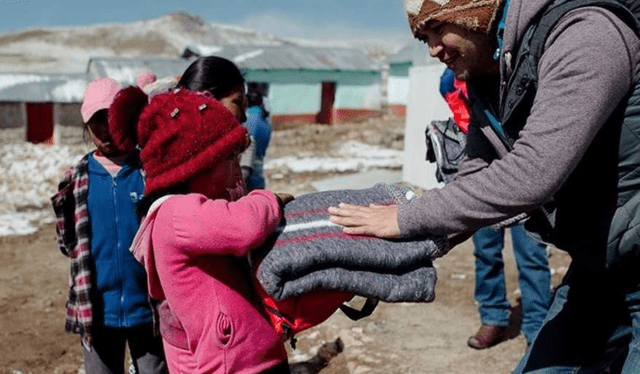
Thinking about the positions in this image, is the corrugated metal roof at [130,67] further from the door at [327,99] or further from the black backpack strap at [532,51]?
the black backpack strap at [532,51]

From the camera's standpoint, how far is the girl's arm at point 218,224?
1.80 meters

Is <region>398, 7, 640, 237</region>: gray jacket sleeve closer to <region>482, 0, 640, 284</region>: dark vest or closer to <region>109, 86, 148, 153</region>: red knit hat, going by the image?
<region>482, 0, 640, 284</region>: dark vest

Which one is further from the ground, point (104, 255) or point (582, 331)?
point (582, 331)

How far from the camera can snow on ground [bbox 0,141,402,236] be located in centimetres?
1002

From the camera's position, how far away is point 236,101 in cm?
343

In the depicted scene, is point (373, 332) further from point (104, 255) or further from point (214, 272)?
point (214, 272)

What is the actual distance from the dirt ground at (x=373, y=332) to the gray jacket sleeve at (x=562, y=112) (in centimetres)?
265

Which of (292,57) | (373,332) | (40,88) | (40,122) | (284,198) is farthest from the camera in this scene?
(292,57)

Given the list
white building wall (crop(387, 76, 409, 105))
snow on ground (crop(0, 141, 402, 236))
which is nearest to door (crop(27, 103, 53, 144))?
snow on ground (crop(0, 141, 402, 236))

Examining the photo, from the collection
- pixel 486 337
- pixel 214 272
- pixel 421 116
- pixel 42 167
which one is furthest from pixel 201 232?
pixel 42 167

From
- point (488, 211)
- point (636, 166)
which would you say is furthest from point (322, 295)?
point (636, 166)

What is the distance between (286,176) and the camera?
13.9 meters

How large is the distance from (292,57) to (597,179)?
27862 millimetres

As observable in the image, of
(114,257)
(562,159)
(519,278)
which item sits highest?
(562,159)
